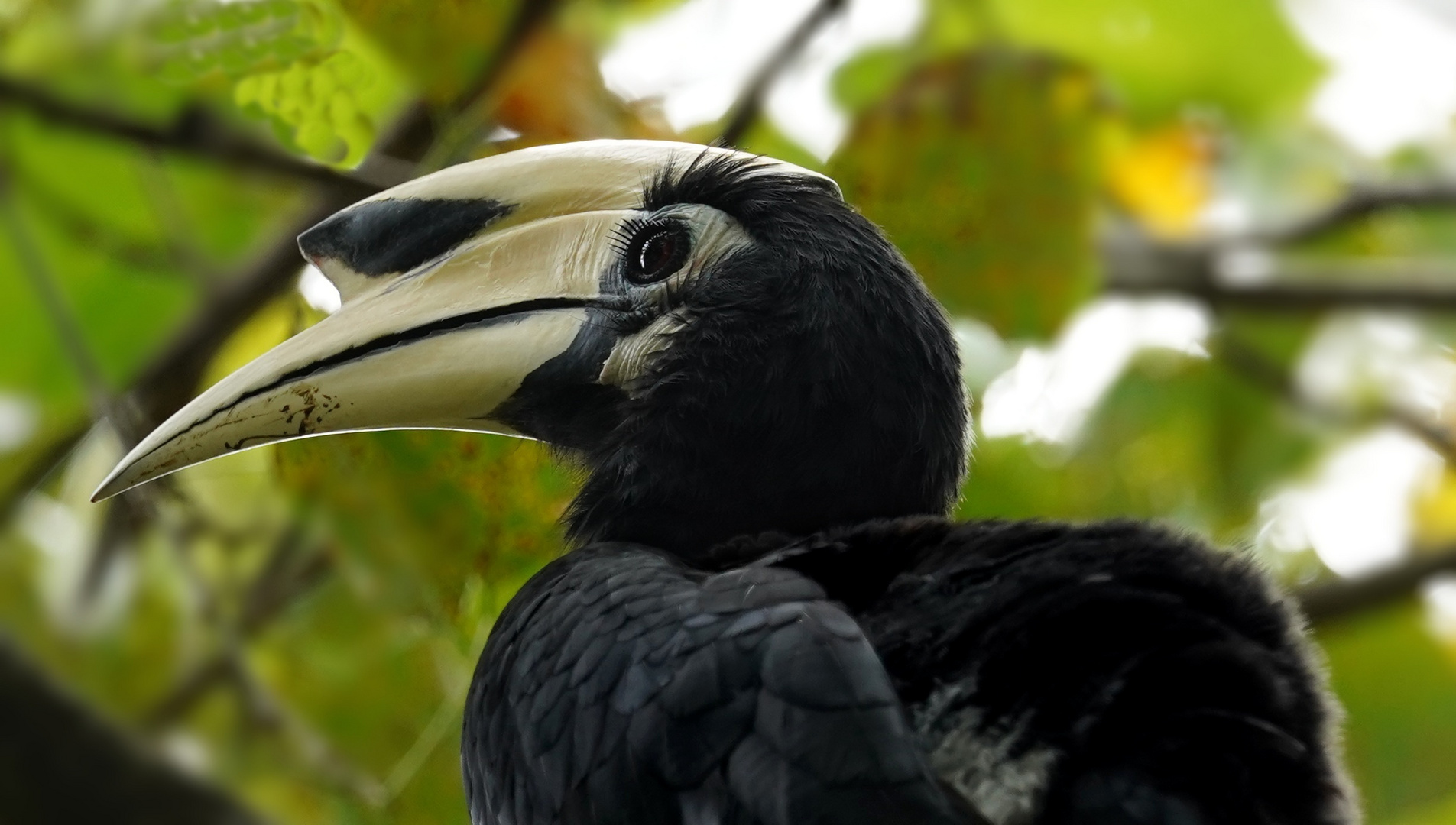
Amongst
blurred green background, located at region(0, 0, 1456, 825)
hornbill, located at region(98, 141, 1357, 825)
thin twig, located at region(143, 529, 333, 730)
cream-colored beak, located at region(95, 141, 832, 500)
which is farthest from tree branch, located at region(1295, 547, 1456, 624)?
thin twig, located at region(143, 529, 333, 730)

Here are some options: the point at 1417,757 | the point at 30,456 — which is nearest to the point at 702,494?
the point at 30,456

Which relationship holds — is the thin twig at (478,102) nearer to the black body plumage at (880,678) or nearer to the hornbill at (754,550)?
the hornbill at (754,550)

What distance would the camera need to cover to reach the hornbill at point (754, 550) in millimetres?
837

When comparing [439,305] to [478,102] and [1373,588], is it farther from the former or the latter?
[1373,588]

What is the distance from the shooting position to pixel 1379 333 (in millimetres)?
2250

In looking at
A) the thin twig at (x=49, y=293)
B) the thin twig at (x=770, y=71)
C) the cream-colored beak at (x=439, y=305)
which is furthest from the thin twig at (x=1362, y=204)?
the thin twig at (x=49, y=293)

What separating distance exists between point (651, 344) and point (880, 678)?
0.45 metres

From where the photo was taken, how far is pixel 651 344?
48.6 inches

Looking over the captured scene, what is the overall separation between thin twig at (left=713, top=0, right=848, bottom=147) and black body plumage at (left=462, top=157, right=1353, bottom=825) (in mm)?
501

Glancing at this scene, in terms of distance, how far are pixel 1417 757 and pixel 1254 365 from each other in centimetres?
57

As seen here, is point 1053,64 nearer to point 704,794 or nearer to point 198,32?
point 198,32

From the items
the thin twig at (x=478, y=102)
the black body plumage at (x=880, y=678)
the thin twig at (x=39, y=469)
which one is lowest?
the thin twig at (x=39, y=469)

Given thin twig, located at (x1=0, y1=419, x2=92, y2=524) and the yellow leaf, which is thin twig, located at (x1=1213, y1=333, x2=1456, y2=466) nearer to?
the yellow leaf

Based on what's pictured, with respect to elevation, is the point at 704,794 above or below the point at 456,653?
above
